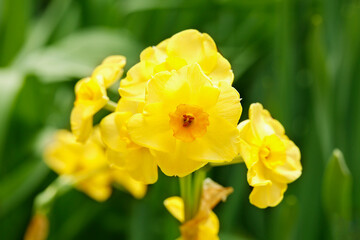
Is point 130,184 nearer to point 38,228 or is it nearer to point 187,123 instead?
point 38,228

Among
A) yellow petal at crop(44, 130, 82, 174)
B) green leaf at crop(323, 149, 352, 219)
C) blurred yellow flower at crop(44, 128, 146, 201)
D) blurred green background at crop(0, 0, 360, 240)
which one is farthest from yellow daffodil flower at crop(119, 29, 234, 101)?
yellow petal at crop(44, 130, 82, 174)

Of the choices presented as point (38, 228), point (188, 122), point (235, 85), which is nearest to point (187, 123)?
point (188, 122)

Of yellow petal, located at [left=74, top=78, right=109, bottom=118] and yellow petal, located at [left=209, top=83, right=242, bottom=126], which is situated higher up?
yellow petal, located at [left=209, top=83, right=242, bottom=126]

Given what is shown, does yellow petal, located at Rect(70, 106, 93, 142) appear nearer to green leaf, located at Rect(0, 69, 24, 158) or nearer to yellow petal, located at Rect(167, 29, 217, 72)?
yellow petal, located at Rect(167, 29, 217, 72)

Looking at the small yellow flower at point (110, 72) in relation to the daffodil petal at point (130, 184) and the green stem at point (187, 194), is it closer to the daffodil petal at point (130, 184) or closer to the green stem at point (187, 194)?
the green stem at point (187, 194)

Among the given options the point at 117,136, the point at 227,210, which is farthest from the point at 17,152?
the point at 117,136

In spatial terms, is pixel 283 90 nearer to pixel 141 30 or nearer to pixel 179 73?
pixel 141 30

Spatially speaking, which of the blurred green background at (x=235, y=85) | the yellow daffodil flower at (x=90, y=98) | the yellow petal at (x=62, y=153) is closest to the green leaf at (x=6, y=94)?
the blurred green background at (x=235, y=85)
